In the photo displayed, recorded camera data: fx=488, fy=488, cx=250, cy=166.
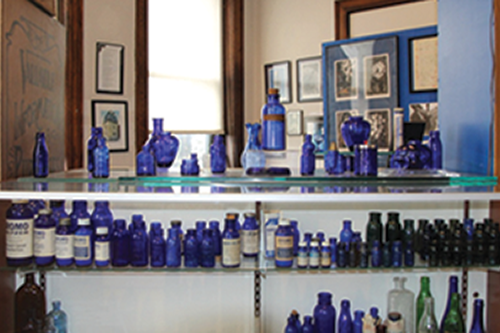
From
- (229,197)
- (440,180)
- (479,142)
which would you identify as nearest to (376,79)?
(479,142)

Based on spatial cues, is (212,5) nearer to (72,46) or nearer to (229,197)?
(72,46)

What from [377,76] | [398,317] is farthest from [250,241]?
[377,76]

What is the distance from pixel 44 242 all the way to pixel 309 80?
3.66m

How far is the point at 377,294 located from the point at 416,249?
12.0 inches

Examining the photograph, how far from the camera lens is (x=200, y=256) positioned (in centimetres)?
205

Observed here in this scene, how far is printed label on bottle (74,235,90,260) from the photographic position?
1991 mm

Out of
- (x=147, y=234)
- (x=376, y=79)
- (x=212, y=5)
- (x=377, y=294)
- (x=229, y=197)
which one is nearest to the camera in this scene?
(x=229, y=197)

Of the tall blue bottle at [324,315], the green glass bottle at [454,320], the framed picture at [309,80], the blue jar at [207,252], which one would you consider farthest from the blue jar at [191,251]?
the framed picture at [309,80]

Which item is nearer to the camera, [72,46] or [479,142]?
[479,142]

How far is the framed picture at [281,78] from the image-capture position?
5.29 metres

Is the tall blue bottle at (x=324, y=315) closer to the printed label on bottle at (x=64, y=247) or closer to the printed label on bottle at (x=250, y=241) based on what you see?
the printed label on bottle at (x=250, y=241)

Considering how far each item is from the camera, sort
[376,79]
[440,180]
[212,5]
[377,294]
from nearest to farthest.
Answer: [440,180] < [377,294] < [376,79] < [212,5]

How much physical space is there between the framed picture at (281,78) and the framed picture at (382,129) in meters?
1.52

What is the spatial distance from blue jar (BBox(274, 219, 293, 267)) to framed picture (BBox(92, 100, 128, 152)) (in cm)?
260
